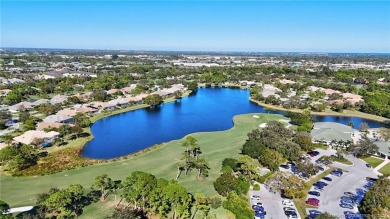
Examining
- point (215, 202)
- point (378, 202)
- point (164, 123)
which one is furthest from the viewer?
point (164, 123)

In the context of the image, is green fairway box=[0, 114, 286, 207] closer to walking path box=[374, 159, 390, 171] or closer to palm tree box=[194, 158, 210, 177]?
palm tree box=[194, 158, 210, 177]

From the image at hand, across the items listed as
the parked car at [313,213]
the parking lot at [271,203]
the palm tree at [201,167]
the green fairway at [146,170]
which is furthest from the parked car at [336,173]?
the palm tree at [201,167]

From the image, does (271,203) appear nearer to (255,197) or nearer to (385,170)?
(255,197)

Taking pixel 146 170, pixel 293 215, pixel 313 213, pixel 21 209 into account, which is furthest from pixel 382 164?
pixel 21 209

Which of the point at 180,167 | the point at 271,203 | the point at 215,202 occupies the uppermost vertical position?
the point at 215,202

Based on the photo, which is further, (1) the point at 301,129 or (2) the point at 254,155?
(1) the point at 301,129

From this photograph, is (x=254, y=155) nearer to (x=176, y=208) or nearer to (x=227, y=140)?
(x=227, y=140)

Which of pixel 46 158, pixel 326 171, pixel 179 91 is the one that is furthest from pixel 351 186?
pixel 179 91
